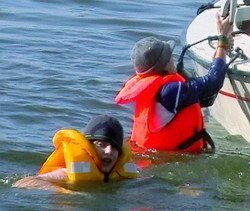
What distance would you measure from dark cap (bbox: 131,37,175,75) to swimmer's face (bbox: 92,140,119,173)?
1139 mm

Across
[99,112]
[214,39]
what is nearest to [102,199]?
[214,39]

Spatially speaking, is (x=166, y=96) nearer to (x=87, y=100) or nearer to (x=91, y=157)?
(x=91, y=157)

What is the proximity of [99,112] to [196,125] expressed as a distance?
221 cm

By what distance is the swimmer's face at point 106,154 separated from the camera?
23.7 feet

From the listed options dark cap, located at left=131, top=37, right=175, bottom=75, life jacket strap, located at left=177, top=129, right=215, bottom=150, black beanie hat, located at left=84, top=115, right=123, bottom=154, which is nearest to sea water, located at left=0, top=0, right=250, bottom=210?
life jacket strap, located at left=177, top=129, right=215, bottom=150

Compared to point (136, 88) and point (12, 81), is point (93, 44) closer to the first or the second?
point (12, 81)

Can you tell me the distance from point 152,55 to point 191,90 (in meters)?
0.42

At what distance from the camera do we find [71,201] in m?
7.18

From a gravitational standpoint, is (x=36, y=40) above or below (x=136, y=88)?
below

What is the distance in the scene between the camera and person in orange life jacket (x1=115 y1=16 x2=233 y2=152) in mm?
8125

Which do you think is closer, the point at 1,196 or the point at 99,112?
the point at 1,196

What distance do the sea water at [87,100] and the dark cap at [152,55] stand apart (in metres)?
0.71

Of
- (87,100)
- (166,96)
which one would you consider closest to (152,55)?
(166,96)

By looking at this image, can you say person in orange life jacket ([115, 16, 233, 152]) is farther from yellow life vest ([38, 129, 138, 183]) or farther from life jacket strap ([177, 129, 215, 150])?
yellow life vest ([38, 129, 138, 183])
